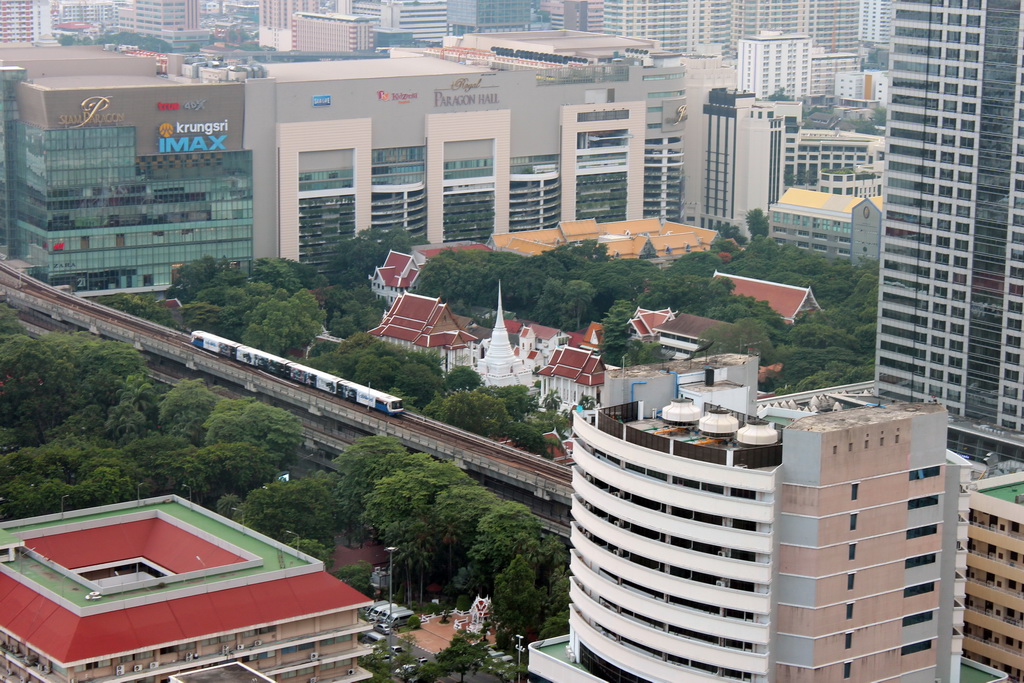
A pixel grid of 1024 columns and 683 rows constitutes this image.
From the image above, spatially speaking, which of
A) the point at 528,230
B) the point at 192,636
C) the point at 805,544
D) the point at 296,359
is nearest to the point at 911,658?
the point at 805,544

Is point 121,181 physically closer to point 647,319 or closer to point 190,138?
point 190,138

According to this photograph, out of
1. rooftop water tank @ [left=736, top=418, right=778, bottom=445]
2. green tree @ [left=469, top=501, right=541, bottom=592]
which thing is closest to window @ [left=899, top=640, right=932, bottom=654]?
rooftop water tank @ [left=736, top=418, right=778, bottom=445]

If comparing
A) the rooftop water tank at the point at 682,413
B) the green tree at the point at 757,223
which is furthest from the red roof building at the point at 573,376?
the rooftop water tank at the point at 682,413

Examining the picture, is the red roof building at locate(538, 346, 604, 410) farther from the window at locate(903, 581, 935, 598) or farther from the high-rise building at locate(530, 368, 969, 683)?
the window at locate(903, 581, 935, 598)

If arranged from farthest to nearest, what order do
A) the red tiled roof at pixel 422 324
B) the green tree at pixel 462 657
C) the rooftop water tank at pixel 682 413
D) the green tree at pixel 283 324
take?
the green tree at pixel 283 324 → the red tiled roof at pixel 422 324 → the green tree at pixel 462 657 → the rooftop water tank at pixel 682 413

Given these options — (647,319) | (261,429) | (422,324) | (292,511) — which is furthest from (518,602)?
(647,319)

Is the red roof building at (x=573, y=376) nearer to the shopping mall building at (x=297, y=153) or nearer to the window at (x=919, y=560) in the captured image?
the shopping mall building at (x=297, y=153)

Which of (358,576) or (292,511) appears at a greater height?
(292,511)

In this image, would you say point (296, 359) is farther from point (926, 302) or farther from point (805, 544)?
point (805, 544)

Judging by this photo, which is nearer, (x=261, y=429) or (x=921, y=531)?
(x=921, y=531)
